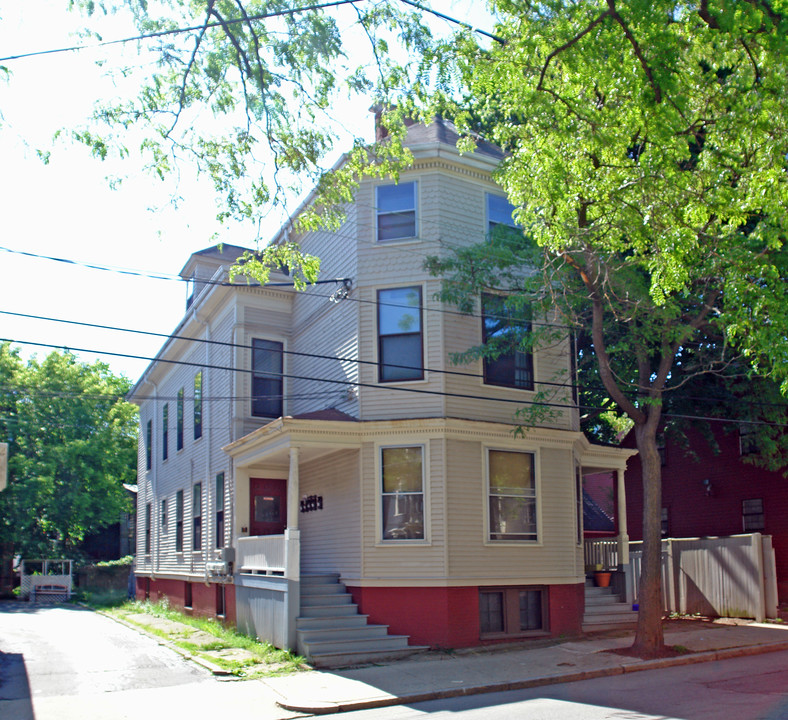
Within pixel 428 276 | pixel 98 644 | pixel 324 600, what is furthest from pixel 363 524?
pixel 98 644

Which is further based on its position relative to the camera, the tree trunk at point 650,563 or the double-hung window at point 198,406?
the double-hung window at point 198,406

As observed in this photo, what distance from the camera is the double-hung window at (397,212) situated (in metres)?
16.4

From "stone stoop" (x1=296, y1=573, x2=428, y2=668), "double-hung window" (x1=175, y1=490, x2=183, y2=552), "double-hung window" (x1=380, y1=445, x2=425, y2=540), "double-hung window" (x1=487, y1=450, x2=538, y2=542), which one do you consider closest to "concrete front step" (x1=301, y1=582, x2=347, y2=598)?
"stone stoop" (x1=296, y1=573, x2=428, y2=668)

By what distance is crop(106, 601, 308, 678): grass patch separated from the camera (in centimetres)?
1272

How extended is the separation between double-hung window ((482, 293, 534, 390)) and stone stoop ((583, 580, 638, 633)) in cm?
492

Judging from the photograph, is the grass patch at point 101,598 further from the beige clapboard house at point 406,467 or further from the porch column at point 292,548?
the porch column at point 292,548

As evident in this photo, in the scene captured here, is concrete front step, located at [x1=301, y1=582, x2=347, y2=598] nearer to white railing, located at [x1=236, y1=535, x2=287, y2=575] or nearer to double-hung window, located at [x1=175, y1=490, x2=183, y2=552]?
white railing, located at [x1=236, y1=535, x2=287, y2=575]

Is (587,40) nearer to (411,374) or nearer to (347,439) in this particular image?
(411,374)

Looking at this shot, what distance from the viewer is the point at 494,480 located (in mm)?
15617

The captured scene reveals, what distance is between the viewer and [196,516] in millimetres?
21844

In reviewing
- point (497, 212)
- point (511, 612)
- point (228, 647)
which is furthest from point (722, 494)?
point (228, 647)

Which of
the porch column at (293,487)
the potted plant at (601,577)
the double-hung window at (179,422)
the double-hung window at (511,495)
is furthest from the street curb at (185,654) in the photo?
the potted plant at (601,577)

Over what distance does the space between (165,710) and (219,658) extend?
11.9 ft

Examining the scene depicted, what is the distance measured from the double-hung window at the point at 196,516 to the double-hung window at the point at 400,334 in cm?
846
